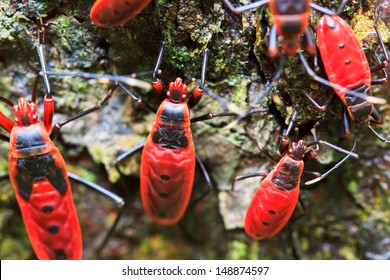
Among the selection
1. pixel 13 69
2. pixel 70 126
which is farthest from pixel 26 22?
pixel 70 126

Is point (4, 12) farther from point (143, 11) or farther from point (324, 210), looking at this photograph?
point (324, 210)

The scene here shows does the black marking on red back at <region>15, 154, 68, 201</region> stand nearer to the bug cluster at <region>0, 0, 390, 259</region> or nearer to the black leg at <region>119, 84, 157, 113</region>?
the bug cluster at <region>0, 0, 390, 259</region>

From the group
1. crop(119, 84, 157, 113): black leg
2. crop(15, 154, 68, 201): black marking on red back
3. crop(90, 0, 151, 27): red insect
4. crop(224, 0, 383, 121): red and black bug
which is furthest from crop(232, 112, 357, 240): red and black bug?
crop(15, 154, 68, 201): black marking on red back

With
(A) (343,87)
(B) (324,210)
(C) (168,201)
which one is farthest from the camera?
(B) (324,210)

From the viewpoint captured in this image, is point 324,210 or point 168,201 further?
point 324,210

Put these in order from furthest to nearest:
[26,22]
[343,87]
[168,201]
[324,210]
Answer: [324,210], [168,201], [26,22], [343,87]

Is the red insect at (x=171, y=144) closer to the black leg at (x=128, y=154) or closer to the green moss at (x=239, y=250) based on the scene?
the black leg at (x=128, y=154)

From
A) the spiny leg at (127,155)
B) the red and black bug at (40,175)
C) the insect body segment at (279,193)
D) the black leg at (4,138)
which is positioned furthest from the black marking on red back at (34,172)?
the insect body segment at (279,193)

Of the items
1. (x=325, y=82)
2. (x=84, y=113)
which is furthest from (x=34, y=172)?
(x=325, y=82)

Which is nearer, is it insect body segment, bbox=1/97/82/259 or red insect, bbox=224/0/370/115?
red insect, bbox=224/0/370/115
